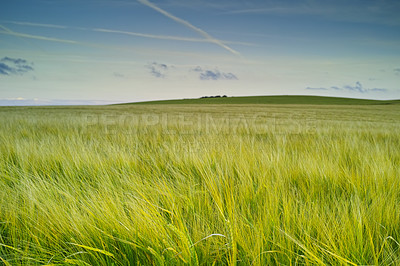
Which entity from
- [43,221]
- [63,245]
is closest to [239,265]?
[63,245]

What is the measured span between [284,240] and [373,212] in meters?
0.51

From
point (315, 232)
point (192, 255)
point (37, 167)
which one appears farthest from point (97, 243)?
point (37, 167)

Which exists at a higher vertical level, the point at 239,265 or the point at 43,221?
the point at 43,221

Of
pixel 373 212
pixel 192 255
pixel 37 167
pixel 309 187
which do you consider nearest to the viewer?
pixel 192 255

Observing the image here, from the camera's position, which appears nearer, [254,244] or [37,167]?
[254,244]

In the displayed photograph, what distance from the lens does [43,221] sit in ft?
3.07

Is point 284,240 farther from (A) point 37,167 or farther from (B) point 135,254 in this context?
(A) point 37,167

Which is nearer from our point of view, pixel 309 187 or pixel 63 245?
pixel 63 245

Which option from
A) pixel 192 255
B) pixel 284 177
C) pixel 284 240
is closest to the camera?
pixel 192 255

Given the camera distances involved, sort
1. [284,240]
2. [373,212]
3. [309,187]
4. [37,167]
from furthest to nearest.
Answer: [37,167] → [309,187] → [373,212] → [284,240]

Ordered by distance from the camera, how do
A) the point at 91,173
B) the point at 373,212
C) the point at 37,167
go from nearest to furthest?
the point at 373,212
the point at 91,173
the point at 37,167

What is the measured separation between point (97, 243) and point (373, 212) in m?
1.20

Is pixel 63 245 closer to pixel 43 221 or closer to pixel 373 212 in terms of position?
pixel 43 221

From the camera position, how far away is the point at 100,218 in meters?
0.92
